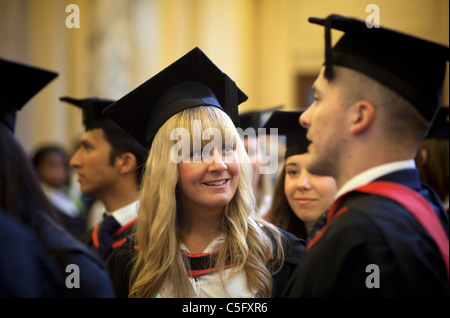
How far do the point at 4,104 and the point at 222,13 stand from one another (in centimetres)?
813

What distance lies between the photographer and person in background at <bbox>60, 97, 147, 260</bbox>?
3131 mm

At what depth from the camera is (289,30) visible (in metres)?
10.5

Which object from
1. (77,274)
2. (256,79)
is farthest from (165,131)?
(256,79)

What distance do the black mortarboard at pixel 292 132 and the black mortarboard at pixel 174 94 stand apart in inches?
20.2

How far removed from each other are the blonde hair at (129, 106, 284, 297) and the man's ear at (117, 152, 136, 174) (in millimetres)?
926

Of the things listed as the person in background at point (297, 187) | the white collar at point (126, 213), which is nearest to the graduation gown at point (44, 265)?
the person in background at point (297, 187)

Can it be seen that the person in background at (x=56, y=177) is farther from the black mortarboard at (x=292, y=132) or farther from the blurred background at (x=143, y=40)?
the black mortarboard at (x=292, y=132)

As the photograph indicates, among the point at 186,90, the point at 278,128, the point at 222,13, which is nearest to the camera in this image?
the point at 186,90

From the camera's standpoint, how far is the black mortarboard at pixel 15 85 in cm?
162

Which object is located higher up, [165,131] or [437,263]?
[165,131]

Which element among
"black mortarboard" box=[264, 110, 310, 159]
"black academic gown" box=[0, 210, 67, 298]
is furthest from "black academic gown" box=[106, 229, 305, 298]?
"black academic gown" box=[0, 210, 67, 298]

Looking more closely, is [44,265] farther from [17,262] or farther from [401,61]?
[401,61]

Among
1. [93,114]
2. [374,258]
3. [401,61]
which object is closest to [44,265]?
[374,258]
